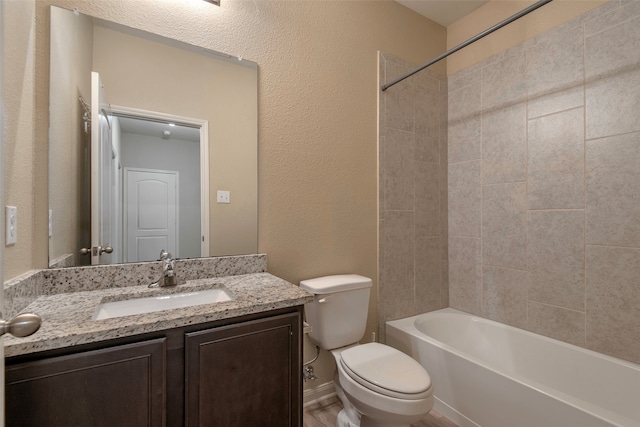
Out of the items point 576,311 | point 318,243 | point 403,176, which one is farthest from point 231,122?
point 576,311

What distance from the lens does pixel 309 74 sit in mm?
1807

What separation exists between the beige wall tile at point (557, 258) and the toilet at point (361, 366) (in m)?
1.05

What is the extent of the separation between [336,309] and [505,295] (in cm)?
125

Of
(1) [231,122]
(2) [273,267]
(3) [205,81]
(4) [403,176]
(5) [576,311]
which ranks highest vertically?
(3) [205,81]

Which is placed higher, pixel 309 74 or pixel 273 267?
pixel 309 74

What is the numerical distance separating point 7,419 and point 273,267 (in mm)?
1113

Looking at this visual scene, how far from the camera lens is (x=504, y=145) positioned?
6.72ft

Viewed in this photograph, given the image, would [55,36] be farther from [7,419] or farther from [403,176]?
[403,176]

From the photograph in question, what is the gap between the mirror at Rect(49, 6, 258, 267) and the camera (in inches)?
48.1

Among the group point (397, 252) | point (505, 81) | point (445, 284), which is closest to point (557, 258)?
point (445, 284)

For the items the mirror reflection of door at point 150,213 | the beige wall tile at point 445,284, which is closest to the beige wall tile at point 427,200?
the beige wall tile at point 445,284

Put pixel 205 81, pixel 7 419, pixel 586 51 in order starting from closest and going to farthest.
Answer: pixel 7 419 < pixel 205 81 < pixel 586 51

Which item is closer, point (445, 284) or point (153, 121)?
point (153, 121)

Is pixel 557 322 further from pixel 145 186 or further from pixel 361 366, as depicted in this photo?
pixel 145 186
